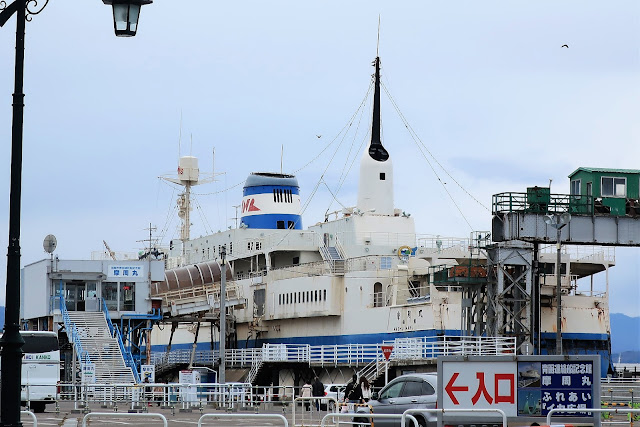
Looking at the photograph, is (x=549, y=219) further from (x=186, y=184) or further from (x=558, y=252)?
(x=186, y=184)

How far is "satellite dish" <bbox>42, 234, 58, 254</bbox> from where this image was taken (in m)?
50.3

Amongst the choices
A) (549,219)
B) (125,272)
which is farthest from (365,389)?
(125,272)

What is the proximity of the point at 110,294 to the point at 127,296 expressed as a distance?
31.5 inches

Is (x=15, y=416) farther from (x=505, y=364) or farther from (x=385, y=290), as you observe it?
(x=385, y=290)

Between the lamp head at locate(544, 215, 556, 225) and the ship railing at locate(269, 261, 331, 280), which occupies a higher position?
the lamp head at locate(544, 215, 556, 225)

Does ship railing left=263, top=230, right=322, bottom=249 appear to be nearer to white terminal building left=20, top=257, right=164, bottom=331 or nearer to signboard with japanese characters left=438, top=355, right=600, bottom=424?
white terminal building left=20, top=257, right=164, bottom=331

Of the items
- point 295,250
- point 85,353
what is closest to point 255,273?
point 295,250

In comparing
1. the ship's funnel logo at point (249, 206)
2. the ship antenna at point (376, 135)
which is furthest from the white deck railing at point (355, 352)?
the ship antenna at point (376, 135)

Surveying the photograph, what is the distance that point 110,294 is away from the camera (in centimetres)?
5516

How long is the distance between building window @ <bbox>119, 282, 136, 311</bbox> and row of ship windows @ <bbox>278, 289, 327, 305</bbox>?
1096cm

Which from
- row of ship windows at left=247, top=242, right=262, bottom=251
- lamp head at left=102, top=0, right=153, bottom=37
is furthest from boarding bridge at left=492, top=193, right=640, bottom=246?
lamp head at left=102, top=0, right=153, bottom=37

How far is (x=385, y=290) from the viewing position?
5981 cm

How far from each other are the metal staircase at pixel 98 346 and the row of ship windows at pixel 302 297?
13003mm

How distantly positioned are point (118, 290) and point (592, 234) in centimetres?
2193
